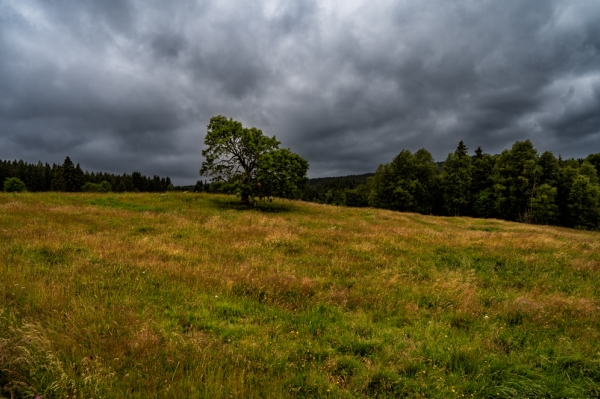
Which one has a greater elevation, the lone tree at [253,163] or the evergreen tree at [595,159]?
the evergreen tree at [595,159]

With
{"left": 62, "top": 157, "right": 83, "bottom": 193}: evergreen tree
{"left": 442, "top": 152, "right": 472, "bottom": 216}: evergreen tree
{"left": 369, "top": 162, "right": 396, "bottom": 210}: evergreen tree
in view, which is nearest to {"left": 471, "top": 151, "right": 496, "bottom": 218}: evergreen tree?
{"left": 442, "top": 152, "right": 472, "bottom": 216}: evergreen tree

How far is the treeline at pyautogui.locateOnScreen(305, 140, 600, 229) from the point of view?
4472cm

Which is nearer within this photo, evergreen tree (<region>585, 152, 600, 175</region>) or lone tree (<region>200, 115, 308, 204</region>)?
lone tree (<region>200, 115, 308, 204</region>)

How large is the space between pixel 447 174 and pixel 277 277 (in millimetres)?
55346

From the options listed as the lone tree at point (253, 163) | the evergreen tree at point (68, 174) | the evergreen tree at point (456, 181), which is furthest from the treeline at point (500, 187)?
the evergreen tree at point (68, 174)

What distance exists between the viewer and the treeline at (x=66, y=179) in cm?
7994

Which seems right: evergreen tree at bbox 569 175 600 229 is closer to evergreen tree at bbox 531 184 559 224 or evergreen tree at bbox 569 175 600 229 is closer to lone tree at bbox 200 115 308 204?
evergreen tree at bbox 531 184 559 224

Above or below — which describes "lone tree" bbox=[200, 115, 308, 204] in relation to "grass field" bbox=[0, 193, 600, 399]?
above

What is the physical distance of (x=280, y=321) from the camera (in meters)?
6.07

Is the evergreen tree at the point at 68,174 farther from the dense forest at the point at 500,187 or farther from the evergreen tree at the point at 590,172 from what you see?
the evergreen tree at the point at 590,172

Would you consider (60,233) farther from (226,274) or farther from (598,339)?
(598,339)

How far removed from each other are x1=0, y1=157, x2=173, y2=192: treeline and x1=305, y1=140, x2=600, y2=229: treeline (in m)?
42.9

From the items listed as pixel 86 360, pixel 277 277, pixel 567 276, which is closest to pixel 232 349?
pixel 86 360

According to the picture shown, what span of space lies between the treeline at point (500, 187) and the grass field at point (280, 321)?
4165 centimetres
